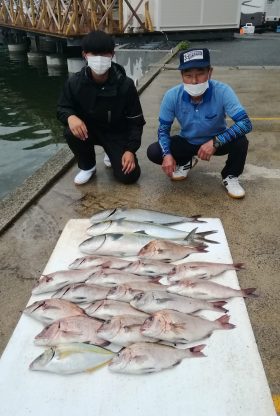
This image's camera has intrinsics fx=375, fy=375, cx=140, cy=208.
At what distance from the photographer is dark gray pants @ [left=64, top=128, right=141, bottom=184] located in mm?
3998

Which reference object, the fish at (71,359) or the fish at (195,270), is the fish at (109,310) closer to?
the fish at (71,359)

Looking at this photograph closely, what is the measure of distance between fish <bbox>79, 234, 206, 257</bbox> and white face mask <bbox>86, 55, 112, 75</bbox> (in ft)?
5.36

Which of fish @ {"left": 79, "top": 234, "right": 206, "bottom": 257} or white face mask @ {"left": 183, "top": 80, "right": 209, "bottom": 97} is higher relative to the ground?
white face mask @ {"left": 183, "top": 80, "right": 209, "bottom": 97}

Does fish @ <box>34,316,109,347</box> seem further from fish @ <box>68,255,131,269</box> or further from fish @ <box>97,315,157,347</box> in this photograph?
fish @ <box>68,255,131,269</box>

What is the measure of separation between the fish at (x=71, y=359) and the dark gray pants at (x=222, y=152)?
92.3 inches

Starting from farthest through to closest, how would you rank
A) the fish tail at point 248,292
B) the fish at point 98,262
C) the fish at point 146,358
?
the fish at point 98,262
the fish tail at point 248,292
the fish at point 146,358

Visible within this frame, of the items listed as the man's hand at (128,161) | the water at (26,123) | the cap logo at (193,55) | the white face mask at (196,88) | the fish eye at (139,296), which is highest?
the cap logo at (193,55)

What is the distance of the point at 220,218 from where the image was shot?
3.40 meters

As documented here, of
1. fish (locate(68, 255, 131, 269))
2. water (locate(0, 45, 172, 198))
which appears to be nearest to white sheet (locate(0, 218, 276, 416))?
fish (locate(68, 255, 131, 269))

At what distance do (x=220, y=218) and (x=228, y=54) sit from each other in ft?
40.8

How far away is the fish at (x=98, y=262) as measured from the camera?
263 cm

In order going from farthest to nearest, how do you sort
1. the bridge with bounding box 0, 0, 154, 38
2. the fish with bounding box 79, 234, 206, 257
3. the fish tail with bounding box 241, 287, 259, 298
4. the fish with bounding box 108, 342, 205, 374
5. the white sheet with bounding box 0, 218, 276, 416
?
the bridge with bounding box 0, 0, 154, 38 → the fish with bounding box 79, 234, 206, 257 → the fish tail with bounding box 241, 287, 259, 298 → the fish with bounding box 108, 342, 205, 374 → the white sheet with bounding box 0, 218, 276, 416

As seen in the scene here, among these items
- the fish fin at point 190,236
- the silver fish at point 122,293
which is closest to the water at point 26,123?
the fish fin at point 190,236

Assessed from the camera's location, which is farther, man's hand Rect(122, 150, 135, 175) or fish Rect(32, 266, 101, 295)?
man's hand Rect(122, 150, 135, 175)
